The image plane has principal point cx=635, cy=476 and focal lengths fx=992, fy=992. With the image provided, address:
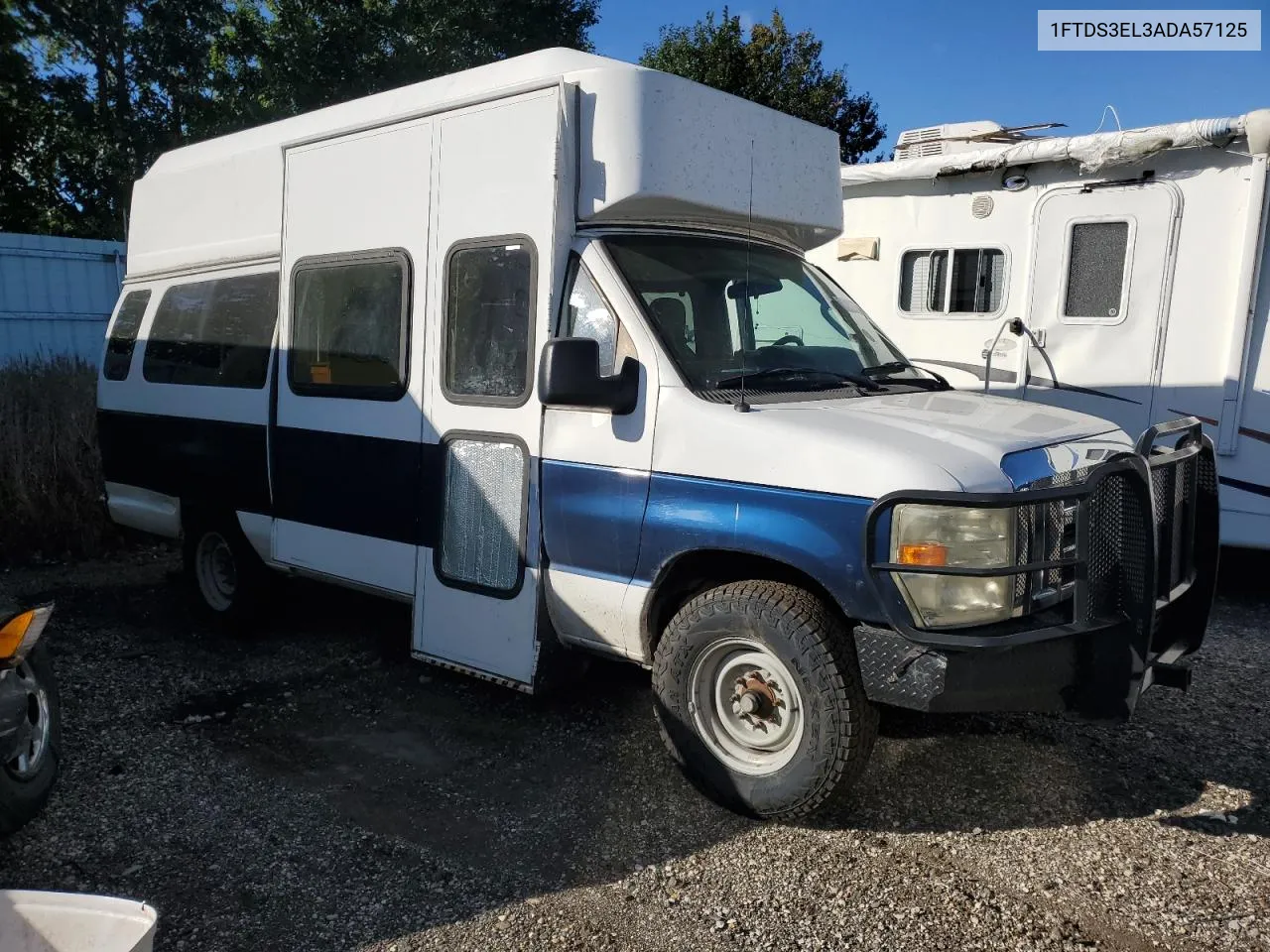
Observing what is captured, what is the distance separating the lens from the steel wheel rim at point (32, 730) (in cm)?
353

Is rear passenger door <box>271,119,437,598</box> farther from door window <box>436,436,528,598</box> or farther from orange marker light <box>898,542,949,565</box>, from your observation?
orange marker light <box>898,542,949,565</box>

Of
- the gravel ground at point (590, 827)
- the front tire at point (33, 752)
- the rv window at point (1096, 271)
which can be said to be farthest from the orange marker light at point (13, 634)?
the rv window at point (1096, 271)

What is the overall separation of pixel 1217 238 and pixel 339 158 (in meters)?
5.45

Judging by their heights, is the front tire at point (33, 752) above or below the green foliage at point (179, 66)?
below

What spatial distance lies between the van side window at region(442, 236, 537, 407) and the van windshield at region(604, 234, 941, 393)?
1.47 ft

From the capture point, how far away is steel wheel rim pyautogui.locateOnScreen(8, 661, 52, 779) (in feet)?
11.6

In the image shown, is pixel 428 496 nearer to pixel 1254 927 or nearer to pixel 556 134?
pixel 556 134

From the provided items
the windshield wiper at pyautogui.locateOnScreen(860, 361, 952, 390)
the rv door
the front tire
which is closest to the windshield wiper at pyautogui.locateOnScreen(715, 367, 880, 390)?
the windshield wiper at pyautogui.locateOnScreen(860, 361, 952, 390)

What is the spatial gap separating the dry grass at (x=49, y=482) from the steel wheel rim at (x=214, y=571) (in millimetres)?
2365

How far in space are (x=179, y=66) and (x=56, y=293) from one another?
29.2 feet

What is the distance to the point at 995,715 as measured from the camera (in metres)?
4.64

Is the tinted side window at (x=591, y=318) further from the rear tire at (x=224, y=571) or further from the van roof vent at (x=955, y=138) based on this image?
the van roof vent at (x=955, y=138)

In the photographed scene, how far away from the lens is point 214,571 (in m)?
6.07

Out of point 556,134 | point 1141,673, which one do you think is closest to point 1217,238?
point 1141,673
